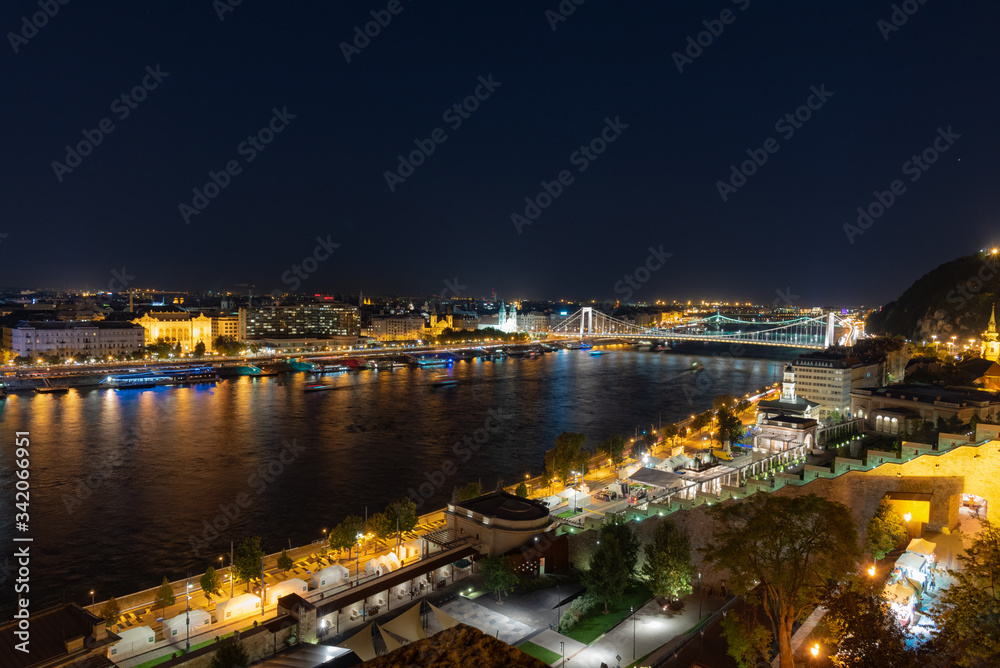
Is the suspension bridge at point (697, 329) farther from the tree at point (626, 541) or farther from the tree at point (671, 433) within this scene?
the tree at point (626, 541)

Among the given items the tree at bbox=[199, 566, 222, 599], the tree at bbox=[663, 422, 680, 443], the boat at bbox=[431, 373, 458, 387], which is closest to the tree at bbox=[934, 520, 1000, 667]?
the tree at bbox=[199, 566, 222, 599]

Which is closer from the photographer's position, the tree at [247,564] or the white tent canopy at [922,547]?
the white tent canopy at [922,547]

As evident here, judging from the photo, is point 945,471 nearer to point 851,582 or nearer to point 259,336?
point 851,582

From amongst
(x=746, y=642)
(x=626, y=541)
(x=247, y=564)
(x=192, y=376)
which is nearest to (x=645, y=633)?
(x=626, y=541)

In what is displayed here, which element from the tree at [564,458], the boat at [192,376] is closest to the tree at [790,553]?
the tree at [564,458]

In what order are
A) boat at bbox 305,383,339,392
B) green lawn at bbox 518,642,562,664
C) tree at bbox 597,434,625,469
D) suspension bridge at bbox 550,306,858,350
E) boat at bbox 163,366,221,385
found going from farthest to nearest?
suspension bridge at bbox 550,306,858,350 < boat at bbox 163,366,221,385 < boat at bbox 305,383,339,392 < tree at bbox 597,434,625,469 < green lawn at bbox 518,642,562,664

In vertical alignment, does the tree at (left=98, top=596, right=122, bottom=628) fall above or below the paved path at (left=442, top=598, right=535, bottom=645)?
above

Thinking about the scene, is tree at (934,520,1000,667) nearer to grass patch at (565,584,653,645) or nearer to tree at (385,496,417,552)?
grass patch at (565,584,653,645)
